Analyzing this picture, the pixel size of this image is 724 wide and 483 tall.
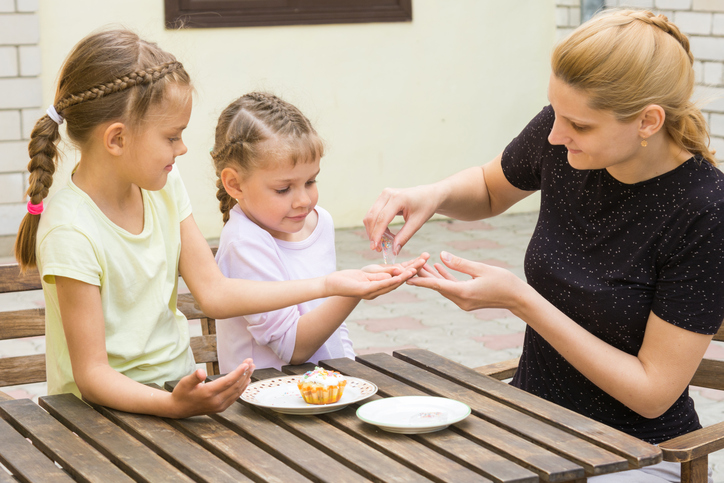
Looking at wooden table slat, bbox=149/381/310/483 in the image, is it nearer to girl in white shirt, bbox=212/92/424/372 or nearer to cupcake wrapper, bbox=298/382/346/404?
cupcake wrapper, bbox=298/382/346/404

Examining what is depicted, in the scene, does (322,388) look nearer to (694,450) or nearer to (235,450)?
(235,450)

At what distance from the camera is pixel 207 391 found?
1637 millimetres

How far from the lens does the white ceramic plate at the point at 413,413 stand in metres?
1.60

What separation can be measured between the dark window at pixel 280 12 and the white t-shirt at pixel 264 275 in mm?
4309

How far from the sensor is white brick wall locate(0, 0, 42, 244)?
19.2ft

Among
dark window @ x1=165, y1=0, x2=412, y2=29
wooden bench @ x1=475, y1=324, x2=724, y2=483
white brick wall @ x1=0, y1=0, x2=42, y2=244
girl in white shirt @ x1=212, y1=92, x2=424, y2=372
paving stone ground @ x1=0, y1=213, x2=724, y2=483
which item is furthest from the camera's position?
dark window @ x1=165, y1=0, x2=412, y2=29

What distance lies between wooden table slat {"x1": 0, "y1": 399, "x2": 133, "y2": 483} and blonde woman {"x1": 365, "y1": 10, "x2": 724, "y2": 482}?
0.79 m

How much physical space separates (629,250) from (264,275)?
0.88 meters

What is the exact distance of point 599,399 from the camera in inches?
81.5

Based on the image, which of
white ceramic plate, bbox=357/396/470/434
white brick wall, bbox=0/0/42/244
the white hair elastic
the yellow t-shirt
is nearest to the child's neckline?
the yellow t-shirt

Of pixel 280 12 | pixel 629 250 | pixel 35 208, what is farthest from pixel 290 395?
pixel 280 12

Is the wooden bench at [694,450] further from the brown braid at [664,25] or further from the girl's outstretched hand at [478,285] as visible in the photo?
the brown braid at [664,25]

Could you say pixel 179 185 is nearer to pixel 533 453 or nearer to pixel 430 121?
pixel 533 453

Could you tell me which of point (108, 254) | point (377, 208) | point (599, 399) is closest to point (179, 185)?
point (108, 254)
